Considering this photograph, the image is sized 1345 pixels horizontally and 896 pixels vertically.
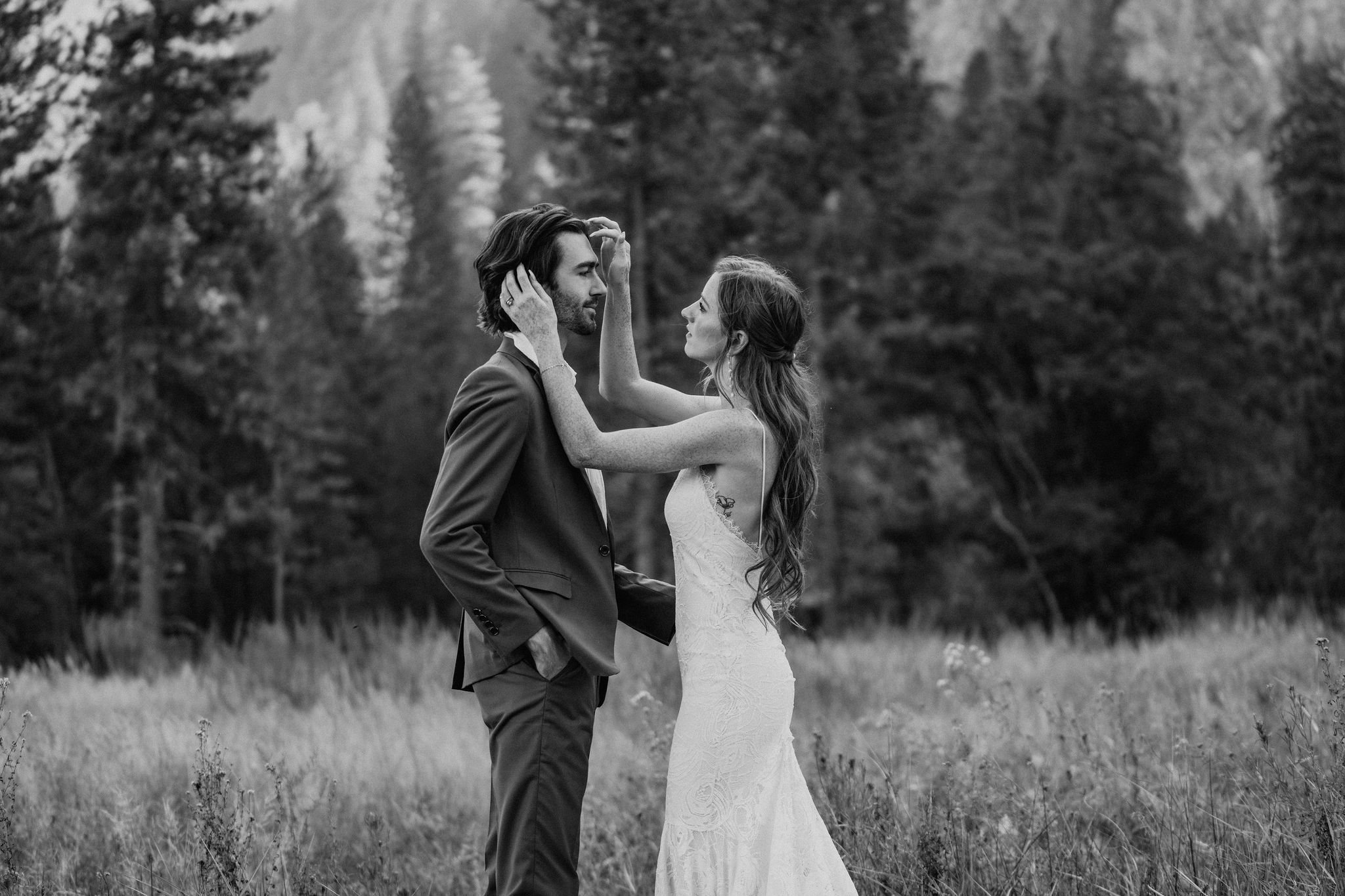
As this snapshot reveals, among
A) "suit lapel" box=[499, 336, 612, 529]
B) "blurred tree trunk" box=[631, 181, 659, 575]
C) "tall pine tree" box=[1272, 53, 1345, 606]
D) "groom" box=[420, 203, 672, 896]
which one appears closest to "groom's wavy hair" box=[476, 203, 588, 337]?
"groom" box=[420, 203, 672, 896]

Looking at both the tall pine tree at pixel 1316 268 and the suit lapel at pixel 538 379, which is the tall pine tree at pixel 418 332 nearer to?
the tall pine tree at pixel 1316 268

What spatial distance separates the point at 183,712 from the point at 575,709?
5540mm

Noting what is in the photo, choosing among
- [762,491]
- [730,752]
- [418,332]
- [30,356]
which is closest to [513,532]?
[762,491]

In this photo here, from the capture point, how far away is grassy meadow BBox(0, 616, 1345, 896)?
4.41 m

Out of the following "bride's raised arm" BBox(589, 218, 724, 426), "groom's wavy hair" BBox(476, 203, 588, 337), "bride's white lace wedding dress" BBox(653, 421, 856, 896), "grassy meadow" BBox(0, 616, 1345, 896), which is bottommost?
"grassy meadow" BBox(0, 616, 1345, 896)

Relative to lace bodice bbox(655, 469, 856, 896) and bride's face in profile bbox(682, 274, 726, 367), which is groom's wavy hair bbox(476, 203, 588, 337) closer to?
bride's face in profile bbox(682, 274, 726, 367)

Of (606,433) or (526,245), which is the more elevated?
(526,245)

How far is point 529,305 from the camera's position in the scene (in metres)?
3.78

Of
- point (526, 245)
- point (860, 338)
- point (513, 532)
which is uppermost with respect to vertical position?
point (526, 245)

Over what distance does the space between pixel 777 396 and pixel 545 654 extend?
112 cm

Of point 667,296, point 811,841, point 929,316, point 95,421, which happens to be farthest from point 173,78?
point 811,841

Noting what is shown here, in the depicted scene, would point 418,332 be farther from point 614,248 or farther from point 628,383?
point 614,248

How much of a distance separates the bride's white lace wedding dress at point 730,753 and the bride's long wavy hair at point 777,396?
0.10 meters

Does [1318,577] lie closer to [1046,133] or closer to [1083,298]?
[1083,298]
